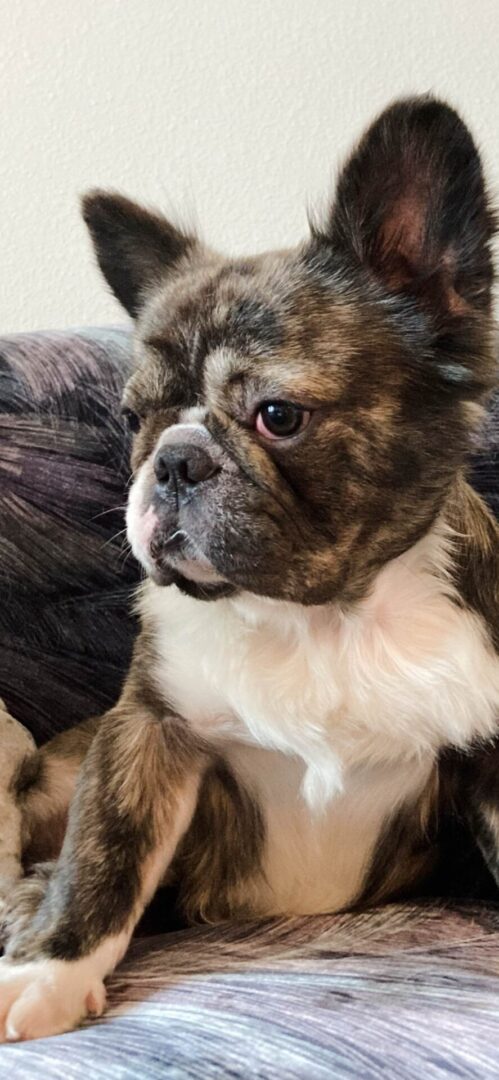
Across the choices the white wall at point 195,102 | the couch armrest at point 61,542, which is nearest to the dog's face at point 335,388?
the couch armrest at point 61,542

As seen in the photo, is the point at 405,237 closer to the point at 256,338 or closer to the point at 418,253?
the point at 418,253

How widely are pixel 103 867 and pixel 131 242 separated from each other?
2.48 feet

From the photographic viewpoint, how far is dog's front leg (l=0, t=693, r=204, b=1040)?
3.00ft

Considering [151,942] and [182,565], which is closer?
[182,565]

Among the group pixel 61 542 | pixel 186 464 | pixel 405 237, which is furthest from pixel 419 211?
pixel 61 542

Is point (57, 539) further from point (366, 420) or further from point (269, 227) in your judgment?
point (269, 227)

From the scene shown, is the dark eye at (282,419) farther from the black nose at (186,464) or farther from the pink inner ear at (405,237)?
the pink inner ear at (405,237)

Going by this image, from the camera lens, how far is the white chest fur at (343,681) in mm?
1062

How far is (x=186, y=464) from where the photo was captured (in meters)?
0.98

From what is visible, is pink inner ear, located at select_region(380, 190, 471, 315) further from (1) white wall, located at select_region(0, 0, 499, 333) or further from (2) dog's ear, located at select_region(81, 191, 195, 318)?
(1) white wall, located at select_region(0, 0, 499, 333)

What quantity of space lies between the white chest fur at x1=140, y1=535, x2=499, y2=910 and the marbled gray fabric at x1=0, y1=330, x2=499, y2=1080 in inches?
7.2

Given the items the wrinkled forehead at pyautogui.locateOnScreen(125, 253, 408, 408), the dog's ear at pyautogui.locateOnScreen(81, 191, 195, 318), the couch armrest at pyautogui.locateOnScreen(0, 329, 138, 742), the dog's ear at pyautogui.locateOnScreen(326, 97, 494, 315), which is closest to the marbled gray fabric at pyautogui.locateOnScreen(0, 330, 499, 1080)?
the couch armrest at pyautogui.locateOnScreen(0, 329, 138, 742)

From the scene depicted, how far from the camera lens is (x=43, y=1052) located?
793mm

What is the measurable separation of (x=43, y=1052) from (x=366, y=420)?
61 cm
